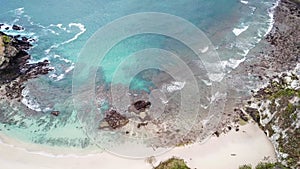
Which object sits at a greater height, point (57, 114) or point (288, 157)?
point (57, 114)

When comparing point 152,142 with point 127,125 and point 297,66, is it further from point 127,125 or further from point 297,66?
point 297,66

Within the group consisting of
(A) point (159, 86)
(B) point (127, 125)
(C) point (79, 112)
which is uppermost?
(A) point (159, 86)

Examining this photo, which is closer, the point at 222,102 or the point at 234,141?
the point at 234,141

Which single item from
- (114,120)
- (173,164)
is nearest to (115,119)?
(114,120)

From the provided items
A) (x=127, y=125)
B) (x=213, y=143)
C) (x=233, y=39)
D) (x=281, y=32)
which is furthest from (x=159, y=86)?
(x=281, y=32)

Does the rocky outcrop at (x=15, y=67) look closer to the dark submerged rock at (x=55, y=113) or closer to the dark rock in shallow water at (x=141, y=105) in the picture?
the dark submerged rock at (x=55, y=113)

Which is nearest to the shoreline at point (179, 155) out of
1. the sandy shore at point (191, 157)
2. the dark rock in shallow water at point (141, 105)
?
the sandy shore at point (191, 157)

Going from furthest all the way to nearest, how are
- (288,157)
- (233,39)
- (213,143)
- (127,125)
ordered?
(233,39)
(127,125)
(213,143)
(288,157)

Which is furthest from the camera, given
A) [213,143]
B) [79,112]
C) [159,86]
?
[159,86]
